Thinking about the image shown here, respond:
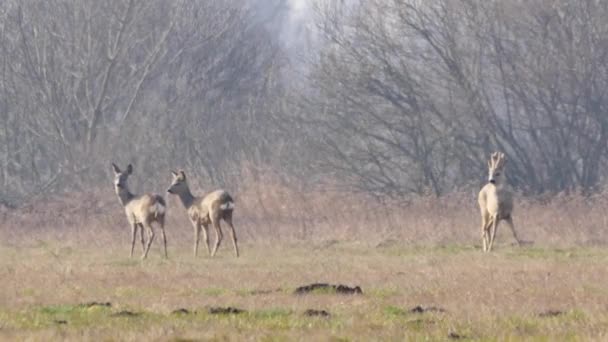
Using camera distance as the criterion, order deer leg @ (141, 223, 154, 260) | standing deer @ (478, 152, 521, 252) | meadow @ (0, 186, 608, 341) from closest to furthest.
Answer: meadow @ (0, 186, 608, 341)
deer leg @ (141, 223, 154, 260)
standing deer @ (478, 152, 521, 252)

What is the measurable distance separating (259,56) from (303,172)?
19.1 metres

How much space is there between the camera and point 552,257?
20.6 m

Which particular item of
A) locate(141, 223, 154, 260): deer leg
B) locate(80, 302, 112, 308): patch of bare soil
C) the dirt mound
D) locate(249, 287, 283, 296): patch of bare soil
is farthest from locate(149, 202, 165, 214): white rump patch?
locate(80, 302, 112, 308): patch of bare soil

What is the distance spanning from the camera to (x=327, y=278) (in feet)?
56.0

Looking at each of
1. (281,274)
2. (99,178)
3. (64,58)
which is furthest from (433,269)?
(64,58)

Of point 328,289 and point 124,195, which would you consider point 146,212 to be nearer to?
point 124,195

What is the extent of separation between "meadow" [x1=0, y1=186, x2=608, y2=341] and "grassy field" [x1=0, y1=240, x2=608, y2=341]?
0.02 metres

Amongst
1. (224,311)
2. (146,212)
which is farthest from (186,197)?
(224,311)

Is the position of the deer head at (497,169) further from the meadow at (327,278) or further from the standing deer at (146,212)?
the standing deer at (146,212)

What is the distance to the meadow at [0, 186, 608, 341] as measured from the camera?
11078 millimetres

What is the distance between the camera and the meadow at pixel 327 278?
36.3 ft

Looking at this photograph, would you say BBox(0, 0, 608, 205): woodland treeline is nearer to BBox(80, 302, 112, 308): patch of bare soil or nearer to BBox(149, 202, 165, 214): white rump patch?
BBox(149, 202, 165, 214): white rump patch

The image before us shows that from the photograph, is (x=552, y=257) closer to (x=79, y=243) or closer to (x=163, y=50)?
(x=79, y=243)

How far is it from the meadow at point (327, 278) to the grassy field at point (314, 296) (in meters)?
0.02
